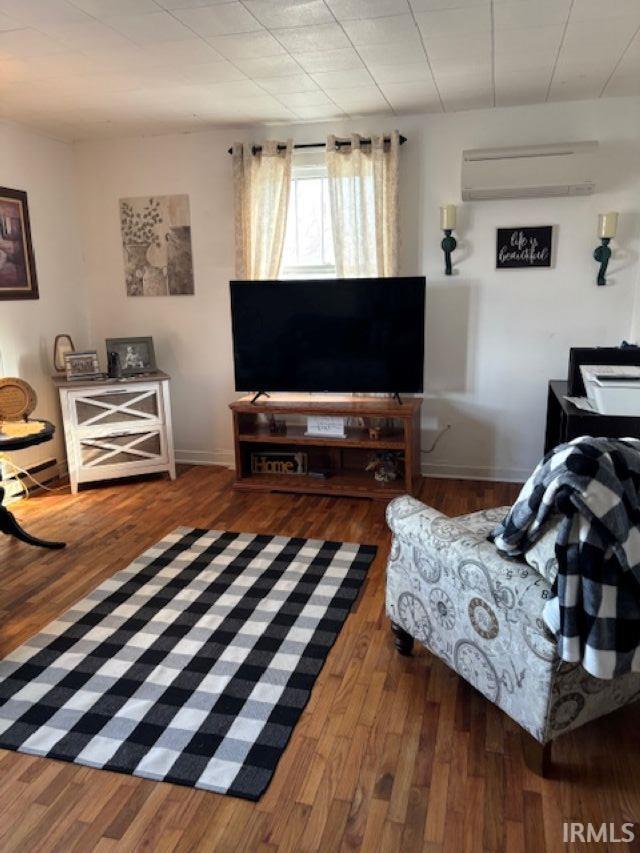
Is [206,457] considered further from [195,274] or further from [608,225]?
[608,225]

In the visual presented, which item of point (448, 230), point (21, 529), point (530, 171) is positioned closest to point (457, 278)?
point (448, 230)

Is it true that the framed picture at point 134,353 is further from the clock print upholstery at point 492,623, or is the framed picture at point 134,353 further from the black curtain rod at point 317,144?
the clock print upholstery at point 492,623

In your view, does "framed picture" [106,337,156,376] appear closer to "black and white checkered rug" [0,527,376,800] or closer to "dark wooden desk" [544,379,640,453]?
"black and white checkered rug" [0,527,376,800]

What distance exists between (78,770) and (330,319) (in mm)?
2685

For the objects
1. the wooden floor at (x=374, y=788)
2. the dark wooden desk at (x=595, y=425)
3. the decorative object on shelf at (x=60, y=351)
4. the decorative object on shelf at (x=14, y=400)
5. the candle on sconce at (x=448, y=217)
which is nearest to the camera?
the wooden floor at (x=374, y=788)

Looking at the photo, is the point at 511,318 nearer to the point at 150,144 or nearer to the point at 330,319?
the point at 330,319

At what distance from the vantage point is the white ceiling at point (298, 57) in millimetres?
2209

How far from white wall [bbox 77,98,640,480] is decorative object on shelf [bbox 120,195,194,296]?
0.07m

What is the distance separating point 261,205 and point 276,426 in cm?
Answer: 143

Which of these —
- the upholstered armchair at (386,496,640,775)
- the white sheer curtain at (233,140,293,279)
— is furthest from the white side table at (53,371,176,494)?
the upholstered armchair at (386,496,640,775)

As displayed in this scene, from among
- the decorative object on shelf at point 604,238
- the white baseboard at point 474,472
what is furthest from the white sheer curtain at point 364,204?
the white baseboard at point 474,472

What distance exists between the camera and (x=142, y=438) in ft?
13.3

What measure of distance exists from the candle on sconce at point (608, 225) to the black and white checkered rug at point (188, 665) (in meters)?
2.21

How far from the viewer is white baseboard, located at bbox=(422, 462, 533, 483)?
3994 mm
